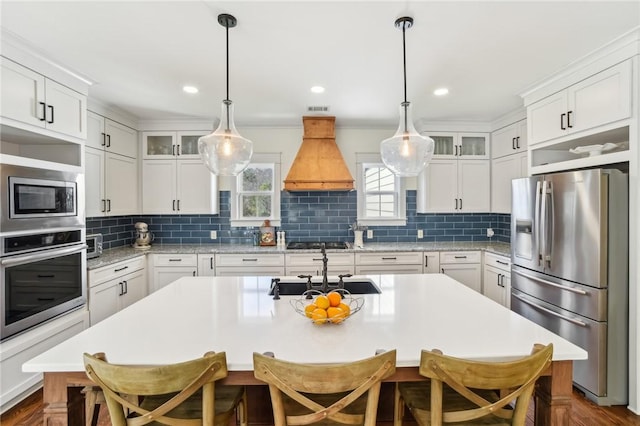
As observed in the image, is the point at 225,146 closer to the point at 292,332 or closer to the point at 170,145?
the point at 292,332

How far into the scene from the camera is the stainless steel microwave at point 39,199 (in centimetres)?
197

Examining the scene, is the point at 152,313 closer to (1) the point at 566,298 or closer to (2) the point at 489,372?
(2) the point at 489,372

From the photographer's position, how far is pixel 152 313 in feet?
5.25

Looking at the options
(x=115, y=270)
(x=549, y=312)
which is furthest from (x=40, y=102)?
(x=549, y=312)

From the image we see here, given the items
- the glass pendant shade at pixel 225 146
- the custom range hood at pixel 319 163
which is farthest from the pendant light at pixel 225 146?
the custom range hood at pixel 319 163

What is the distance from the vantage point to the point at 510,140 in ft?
12.0

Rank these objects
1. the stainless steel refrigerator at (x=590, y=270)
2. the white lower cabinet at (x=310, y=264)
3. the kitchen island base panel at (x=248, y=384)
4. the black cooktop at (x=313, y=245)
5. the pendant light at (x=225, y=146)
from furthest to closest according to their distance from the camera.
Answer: the black cooktop at (x=313, y=245), the white lower cabinet at (x=310, y=264), the stainless steel refrigerator at (x=590, y=270), the pendant light at (x=225, y=146), the kitchen island base panel at (x=248, y=384)

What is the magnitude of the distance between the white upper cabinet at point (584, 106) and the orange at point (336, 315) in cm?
236

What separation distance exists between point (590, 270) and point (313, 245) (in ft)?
8.86

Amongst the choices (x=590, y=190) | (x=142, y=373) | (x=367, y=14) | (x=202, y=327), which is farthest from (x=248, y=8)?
(x=590, y=190)

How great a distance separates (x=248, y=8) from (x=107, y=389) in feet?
6.32

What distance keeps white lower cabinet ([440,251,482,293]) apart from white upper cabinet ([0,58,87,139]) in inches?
154

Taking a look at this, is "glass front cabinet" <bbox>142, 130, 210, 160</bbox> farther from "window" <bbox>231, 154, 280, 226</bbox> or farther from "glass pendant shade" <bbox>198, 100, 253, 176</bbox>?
"glass pendant shade" <bbox>198, 100, 253, 176</bbox>

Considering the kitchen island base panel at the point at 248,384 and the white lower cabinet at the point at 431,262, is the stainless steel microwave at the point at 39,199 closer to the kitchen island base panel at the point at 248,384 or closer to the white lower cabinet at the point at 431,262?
the kitchen island base panel at the point at 248,384
